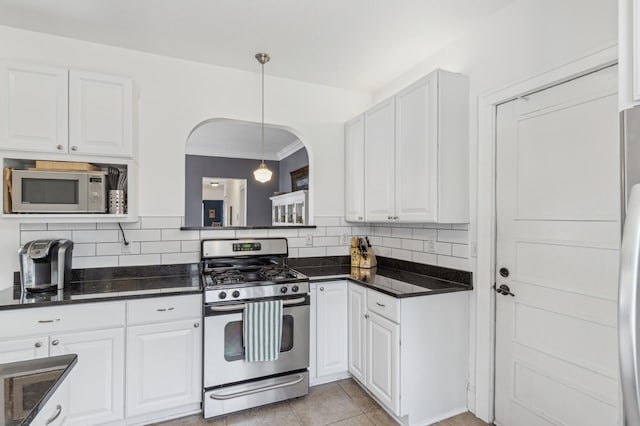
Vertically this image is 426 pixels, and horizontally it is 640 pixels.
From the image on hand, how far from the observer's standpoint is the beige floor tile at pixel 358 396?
8.09 feet

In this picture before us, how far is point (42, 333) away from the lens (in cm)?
196

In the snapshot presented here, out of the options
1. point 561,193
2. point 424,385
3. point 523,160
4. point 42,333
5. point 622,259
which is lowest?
point 424,385

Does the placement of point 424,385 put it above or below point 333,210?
below

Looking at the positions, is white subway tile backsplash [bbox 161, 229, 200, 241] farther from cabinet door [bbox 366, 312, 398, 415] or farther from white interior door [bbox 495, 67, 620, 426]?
white interior door [bbox 495, 67, 620, 426]

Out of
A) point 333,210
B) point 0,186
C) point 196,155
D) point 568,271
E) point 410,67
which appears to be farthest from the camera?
point 196,155

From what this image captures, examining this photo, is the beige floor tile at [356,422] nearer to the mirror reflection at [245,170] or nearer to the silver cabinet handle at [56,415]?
the silver cabinet handle at [56,415]

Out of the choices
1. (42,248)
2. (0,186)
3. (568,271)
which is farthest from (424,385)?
(0,186)

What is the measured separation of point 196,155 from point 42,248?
4.46 meters

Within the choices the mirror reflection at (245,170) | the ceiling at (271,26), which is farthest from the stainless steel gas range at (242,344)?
the mirror reflection at (245,170)

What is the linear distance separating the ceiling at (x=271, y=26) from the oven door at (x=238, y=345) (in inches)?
75.6

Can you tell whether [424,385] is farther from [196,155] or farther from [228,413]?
[196,155]

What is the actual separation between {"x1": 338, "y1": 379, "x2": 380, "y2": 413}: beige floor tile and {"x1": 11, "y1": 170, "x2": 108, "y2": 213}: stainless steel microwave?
2252 millimetres

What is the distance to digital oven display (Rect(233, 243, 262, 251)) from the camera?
292 centimetres

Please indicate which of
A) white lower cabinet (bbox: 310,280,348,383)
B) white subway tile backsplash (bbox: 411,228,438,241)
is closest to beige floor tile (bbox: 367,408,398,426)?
white lower cabinet (bbox: 310,280,348,383)
